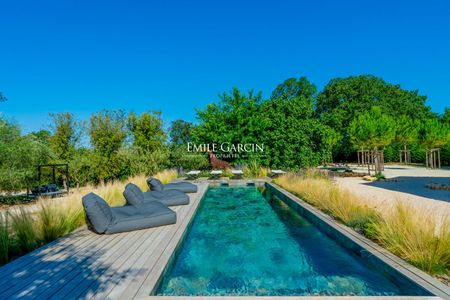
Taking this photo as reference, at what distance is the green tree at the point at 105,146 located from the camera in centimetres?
1459

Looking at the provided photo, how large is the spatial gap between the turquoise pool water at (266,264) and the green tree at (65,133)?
15.2 meters

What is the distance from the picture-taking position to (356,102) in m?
31.8

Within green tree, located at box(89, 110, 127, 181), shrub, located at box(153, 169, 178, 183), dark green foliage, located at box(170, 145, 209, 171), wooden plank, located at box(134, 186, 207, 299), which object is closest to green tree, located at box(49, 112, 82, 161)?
green tree, located at box(89, 110, 127, 181)

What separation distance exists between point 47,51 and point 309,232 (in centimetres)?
2280

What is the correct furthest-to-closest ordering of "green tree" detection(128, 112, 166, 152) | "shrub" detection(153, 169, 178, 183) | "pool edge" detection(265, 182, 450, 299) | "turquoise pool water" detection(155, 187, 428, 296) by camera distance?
1. "green tree" detection(128, 112, 166, 152)
2. "shrub" detection(153, 169, 178, 183)
3. "turquoise pool water" detection(155, 187, 428, 296)
4. "pool edge" detection(265, 182, 450, 299)

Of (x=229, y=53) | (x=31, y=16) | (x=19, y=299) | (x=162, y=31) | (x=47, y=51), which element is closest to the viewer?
(x=19, y=299)

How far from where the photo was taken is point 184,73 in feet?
94.5

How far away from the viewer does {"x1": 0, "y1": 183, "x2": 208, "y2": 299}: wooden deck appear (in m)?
2.49

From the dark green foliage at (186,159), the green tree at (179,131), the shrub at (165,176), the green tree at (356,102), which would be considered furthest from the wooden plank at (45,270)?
the green tree at (179,131)

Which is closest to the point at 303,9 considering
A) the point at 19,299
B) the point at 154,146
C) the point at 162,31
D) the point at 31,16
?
the point at 162,31

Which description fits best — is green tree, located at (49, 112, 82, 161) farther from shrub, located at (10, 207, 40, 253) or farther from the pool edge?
the pool edge

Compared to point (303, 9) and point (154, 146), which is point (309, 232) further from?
point (303, 9)

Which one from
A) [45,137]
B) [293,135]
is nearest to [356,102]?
[293,135]

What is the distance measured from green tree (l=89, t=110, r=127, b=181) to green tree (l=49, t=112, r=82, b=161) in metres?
3.06
